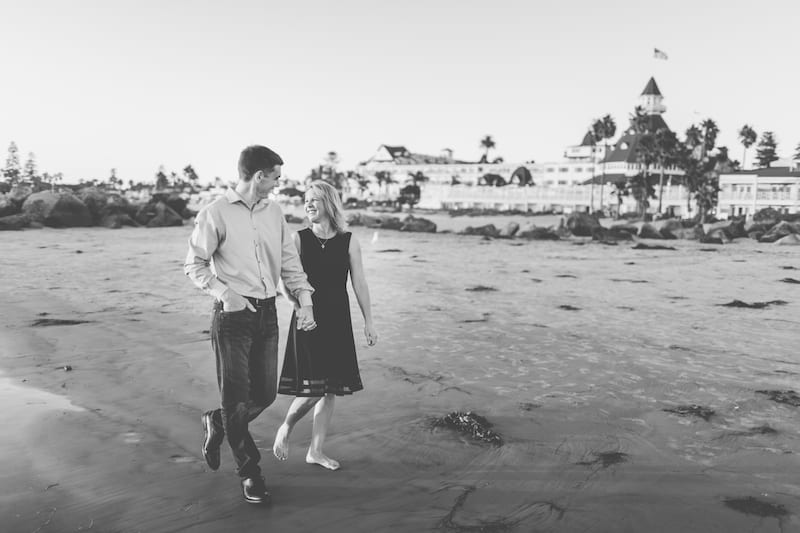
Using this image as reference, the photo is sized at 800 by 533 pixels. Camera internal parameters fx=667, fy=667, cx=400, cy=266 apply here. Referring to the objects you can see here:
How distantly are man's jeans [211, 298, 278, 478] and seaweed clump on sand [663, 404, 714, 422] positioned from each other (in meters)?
3.85

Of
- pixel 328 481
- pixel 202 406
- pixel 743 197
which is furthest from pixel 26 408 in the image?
pixel 743 197

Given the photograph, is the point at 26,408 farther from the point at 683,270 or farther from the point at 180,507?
the point at 683,270

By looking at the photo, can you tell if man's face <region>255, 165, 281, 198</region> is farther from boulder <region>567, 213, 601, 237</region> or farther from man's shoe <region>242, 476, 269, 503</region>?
boulder <region>567, 213, 601, 237</region>

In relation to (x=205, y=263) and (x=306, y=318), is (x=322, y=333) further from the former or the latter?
(x=205, y=263)

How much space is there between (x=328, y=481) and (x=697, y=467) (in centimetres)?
264

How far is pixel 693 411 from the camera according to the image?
607 centimetres

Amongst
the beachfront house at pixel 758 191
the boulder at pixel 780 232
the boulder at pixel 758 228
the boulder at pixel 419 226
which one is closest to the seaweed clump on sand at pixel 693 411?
the boulder at pixel 780 232

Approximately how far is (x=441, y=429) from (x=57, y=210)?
35.8 meters

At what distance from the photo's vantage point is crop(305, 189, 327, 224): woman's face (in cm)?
445

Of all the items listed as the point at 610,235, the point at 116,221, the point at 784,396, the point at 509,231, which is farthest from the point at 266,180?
the point at 116,221

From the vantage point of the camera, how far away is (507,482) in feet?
14.7

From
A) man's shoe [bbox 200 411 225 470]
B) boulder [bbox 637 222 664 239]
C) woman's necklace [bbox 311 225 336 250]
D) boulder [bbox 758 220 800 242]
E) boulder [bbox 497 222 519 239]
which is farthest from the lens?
boulder [bbox 497 222 519 239]

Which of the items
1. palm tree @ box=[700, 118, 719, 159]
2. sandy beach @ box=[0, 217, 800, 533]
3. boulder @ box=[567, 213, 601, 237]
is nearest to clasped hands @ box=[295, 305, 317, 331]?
sandy beach @ box=[0, 217, 800, 533]

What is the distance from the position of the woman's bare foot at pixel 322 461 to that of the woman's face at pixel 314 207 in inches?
65.0
